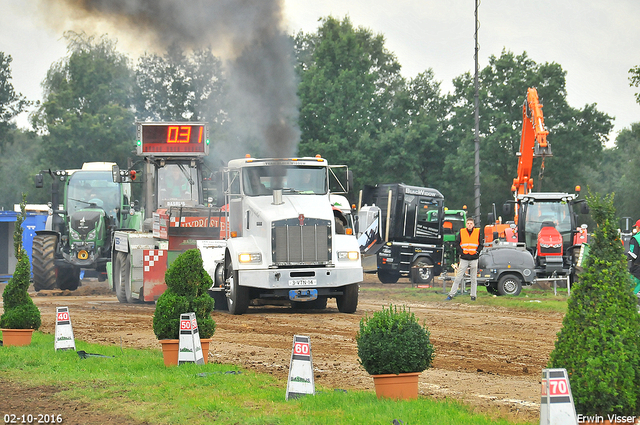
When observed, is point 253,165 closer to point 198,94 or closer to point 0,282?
point 198,94

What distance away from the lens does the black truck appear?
1243 inches

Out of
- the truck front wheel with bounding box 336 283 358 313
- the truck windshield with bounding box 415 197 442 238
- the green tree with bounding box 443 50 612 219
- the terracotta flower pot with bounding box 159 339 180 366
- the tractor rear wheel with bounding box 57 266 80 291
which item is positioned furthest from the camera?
the green tree with bounding box 443 50 612 219

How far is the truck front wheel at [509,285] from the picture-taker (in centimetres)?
2322

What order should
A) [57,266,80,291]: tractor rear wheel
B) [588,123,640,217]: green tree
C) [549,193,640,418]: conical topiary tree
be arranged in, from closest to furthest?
[549,193,640,418]: conical topiary tree < [57,266,80,291]: tractor rear wheel < [588,123,640,217]: green tree

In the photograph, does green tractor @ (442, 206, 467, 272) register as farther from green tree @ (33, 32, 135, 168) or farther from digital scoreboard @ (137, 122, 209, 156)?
green tree @ (33, 32, 135, 168)

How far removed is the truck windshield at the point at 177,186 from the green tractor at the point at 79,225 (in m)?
2.28

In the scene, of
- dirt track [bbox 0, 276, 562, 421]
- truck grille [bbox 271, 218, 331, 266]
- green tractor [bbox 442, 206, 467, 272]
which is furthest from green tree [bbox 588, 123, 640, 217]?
truck grille [bbox 271, 218, 331, 266]

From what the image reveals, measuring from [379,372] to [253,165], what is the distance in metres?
11.1

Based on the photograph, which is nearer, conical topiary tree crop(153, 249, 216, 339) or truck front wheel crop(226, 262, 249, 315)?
conical topiary tree crop(153, 249, 216, 339)

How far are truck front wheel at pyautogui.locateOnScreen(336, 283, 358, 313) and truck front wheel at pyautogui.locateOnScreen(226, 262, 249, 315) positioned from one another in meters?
2.07

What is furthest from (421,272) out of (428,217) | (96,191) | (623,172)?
(623,172)

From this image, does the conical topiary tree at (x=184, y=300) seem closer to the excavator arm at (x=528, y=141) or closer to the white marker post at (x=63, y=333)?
the white marker post at (x=63, y=333)

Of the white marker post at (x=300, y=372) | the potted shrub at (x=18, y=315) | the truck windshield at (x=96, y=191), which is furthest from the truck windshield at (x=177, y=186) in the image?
the white marker post at (x=300, y=372)

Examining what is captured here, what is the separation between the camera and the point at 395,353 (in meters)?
7.23
